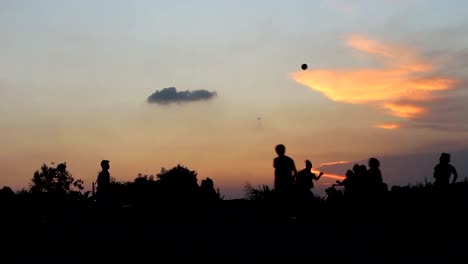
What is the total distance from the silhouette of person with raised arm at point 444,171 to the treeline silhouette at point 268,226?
0.03 m

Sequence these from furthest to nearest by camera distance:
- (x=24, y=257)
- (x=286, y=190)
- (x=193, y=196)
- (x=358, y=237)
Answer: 1. (x=193, y=196)
2. (x=286, y=190)
3. (x=358, y=237)
4. (x=24, y=257)

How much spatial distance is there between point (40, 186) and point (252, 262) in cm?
4149

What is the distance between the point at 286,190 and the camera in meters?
16.5

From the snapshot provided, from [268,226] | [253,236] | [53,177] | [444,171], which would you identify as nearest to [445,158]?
[444,171]

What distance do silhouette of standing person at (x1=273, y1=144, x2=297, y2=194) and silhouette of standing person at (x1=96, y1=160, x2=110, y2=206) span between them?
5.98 meters

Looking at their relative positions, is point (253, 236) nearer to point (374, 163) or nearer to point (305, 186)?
point (305, 186)

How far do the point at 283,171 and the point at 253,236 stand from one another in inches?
131

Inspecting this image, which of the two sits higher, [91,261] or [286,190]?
[286,190]

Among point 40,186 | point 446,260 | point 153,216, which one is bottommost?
point 446,260

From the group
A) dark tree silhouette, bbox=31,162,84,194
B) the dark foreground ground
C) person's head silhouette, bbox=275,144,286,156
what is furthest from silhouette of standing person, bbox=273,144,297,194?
dark tree silhouette, bbox=31,162,84,194

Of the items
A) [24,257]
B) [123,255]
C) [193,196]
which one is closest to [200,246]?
[123,255]

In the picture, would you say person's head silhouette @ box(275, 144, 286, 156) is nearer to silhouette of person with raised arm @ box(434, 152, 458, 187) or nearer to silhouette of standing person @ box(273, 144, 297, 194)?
silhouette of standing person @ box(273, 144, 297, 194)

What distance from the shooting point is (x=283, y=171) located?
1627 centimetres

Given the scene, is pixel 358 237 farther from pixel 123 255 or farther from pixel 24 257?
pixel 24 257
